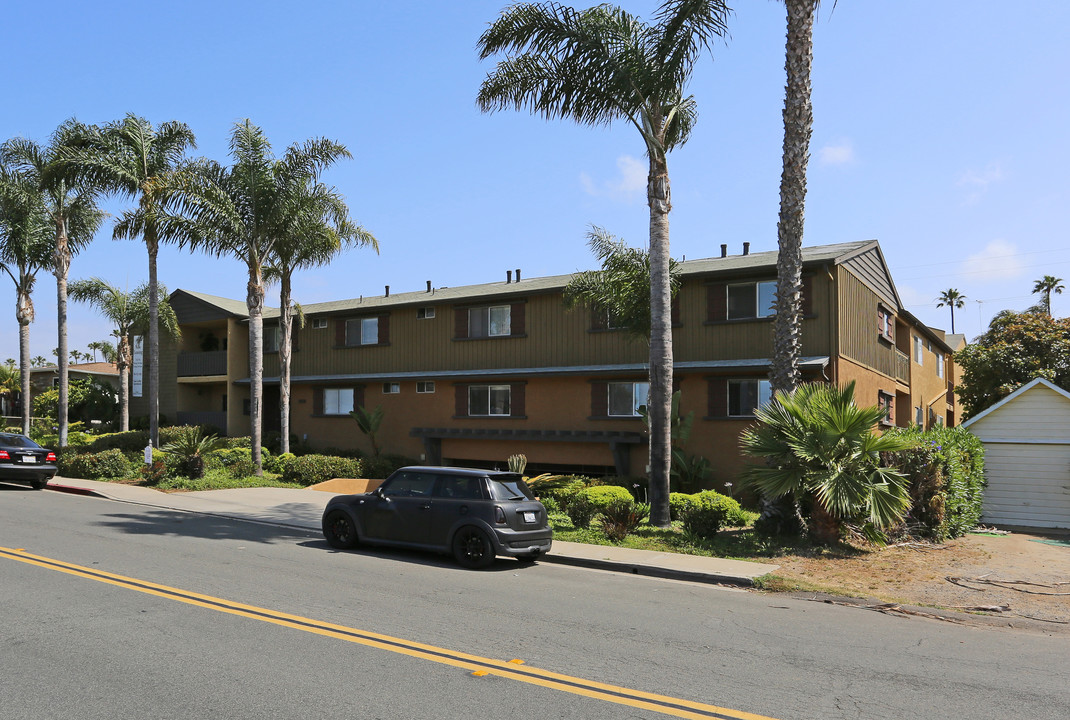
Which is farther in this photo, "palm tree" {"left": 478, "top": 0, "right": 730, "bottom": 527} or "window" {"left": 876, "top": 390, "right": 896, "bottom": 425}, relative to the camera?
"window" {"left": 876, "top": 390, "right": 896, "bottom": 425}

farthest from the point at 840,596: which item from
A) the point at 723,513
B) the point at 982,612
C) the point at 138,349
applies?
Answer: the point at 138,349

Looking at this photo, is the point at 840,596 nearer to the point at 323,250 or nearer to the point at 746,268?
the point at 746,268

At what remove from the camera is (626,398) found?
2405 centimetres

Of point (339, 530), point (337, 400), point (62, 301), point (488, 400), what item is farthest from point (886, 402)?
point (62, 301)

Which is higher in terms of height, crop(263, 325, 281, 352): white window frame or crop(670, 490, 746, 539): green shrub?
crop(263, 325, 281, 352): white window frame

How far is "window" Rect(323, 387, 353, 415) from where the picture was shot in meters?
30.8

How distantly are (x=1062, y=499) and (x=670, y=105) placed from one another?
43.8 feet

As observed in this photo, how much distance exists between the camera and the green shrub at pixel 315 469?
2425 cm

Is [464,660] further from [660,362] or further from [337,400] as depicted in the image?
[337,400]

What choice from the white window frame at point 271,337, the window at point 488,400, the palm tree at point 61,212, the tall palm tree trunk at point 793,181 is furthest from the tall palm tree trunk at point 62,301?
the tall palm tree trunk at point 793,181

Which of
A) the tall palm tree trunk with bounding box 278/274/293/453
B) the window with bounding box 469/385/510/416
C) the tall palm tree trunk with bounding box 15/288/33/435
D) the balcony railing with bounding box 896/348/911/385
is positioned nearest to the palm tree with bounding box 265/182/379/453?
the tall palm tree trunk with bounding box 278/274/293/453

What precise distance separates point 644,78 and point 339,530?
10.2m

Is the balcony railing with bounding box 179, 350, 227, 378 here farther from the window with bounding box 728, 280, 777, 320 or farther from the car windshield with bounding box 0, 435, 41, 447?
the window with bounding box 728, 280, 777, 320

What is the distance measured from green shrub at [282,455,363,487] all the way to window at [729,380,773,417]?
1202cm
